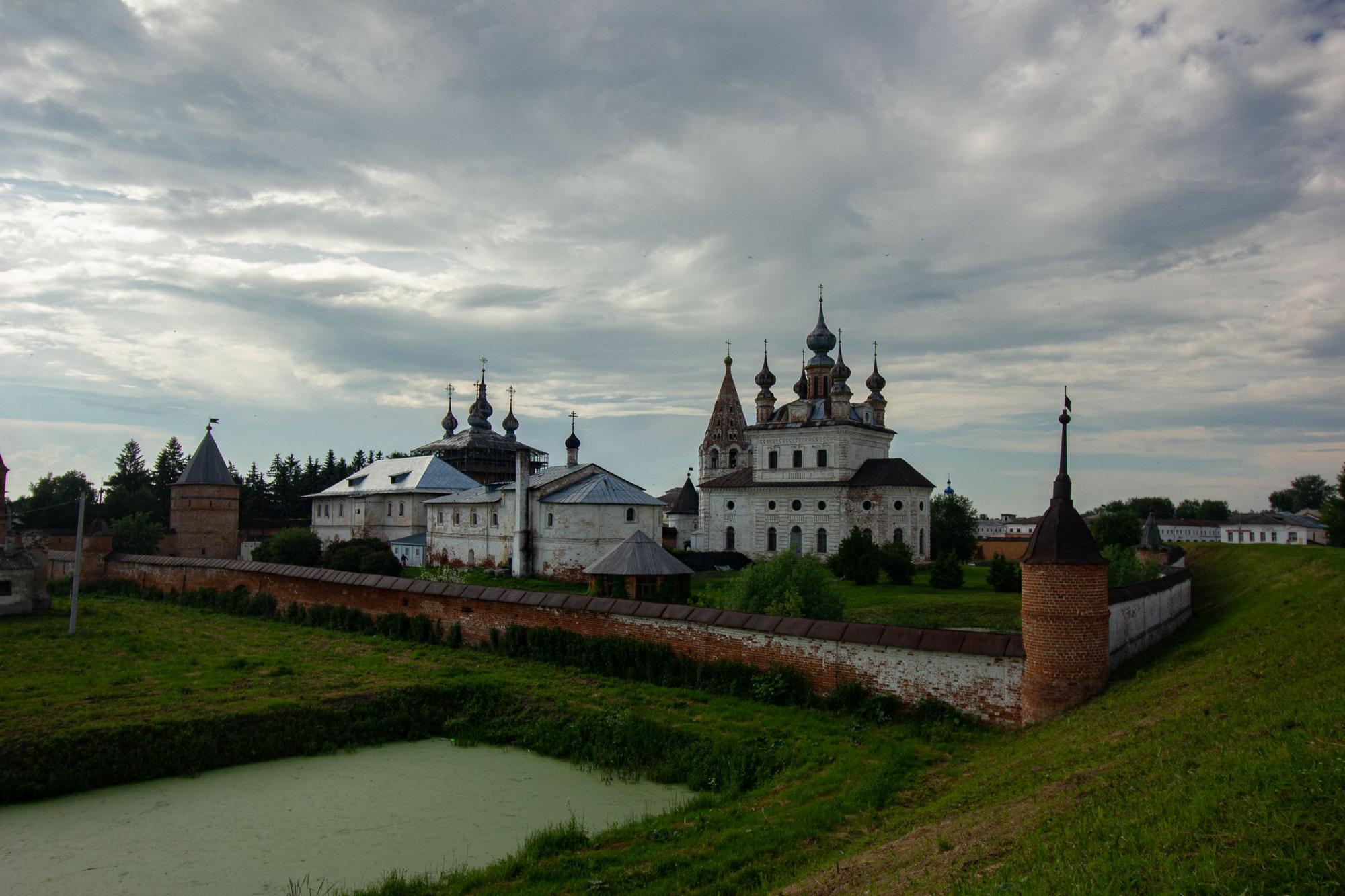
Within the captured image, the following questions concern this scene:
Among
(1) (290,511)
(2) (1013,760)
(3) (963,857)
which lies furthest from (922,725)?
(1) (290,511)

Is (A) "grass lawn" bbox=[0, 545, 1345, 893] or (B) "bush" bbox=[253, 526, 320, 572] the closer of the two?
(A) "grass lawn" bbox=[0, 545, 1345, 893]

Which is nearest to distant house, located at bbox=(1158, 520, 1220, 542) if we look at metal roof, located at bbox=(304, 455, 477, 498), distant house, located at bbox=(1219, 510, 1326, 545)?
distant house, located at bbox=(1219, 510, 1326, 545)

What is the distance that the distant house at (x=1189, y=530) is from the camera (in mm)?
72750

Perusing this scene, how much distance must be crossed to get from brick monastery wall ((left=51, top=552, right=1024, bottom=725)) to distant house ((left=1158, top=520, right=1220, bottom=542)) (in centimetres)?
7341

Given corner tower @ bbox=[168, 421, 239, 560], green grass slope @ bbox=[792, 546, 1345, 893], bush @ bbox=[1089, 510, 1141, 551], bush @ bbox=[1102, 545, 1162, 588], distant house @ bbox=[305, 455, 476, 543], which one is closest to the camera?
green grass slope @ bbox=[792, 546, 1345, 893]

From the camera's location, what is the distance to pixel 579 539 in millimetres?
28328

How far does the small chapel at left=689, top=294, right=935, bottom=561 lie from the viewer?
34.5m

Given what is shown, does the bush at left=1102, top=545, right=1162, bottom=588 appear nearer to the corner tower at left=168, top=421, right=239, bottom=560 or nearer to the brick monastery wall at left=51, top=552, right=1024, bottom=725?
the brick monastery wall at left=51, top=552, right=1024, bottom=725

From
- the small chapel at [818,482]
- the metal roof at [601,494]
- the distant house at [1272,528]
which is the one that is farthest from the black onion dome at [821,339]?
the distant house at [1272,528]

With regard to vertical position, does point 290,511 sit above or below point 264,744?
above

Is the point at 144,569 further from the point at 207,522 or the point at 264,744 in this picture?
the point at 264,744

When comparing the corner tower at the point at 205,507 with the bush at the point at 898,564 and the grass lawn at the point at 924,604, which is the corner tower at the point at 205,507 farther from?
the bush at the point at 898,564

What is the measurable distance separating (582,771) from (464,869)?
3.29m

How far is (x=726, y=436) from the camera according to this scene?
4731 cm
